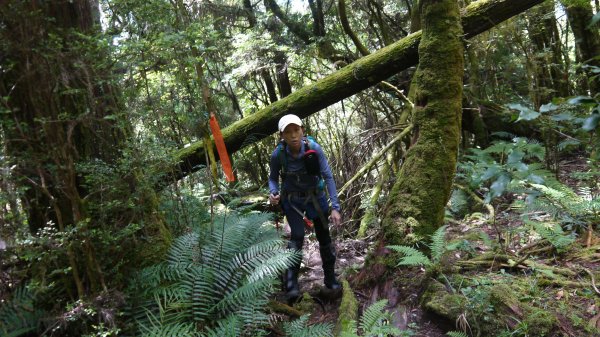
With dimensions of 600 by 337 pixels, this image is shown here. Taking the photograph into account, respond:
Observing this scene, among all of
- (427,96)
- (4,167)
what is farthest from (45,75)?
(427,96)

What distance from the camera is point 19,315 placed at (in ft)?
10.6

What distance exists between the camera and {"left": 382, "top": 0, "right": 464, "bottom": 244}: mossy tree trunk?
14.0ft

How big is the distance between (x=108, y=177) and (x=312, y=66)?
7592mm

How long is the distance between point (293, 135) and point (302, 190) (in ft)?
2.11

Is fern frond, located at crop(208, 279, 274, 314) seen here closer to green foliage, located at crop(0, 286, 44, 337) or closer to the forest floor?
the forest floor

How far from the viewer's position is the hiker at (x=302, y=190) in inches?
172

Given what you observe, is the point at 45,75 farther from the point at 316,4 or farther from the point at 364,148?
the point at 316,4

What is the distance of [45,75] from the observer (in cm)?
328

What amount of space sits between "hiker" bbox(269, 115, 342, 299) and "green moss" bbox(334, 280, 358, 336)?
0.38m

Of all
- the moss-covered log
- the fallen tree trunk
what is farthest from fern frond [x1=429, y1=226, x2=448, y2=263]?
the fallen tree trunk

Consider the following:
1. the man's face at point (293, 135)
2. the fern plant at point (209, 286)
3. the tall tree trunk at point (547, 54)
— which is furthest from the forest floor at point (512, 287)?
the tall tree trunk at point (547, 54)

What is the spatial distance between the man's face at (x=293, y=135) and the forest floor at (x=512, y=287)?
1.52 metres

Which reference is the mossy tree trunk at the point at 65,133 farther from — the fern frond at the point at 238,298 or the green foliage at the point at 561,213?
the green foliage at the point at 561,213

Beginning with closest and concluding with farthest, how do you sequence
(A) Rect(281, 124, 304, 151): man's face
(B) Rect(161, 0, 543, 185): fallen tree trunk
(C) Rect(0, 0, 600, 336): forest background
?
(C) Rect(0, 0, 600, 336): forest background < (A) Rect(281, 124, 304, 151): man's face < (B) Rect(161, 0, 543, 185): fallen tree trunk
